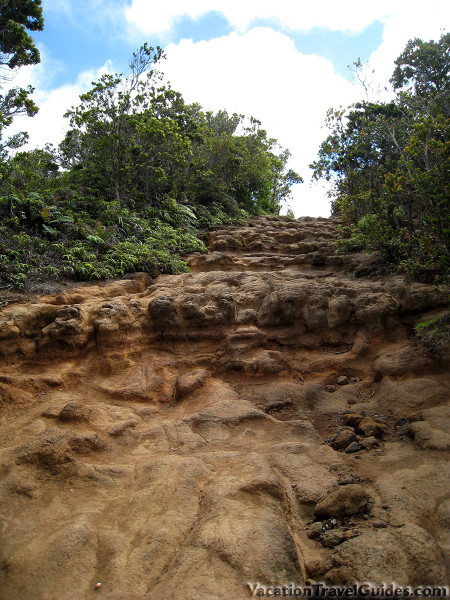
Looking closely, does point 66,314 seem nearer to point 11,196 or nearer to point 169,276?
point 169,276

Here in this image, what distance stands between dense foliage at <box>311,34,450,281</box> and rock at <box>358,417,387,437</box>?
2.88m

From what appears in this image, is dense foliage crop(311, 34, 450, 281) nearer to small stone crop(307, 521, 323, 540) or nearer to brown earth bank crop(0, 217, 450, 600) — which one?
brown earth bank crop(0, 217, 450, 600)

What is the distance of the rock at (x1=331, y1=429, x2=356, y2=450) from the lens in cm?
508

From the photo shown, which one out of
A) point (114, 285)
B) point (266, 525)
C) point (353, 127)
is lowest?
point (266, 525)

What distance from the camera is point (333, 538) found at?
3.45m

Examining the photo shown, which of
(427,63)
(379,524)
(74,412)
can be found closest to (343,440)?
(379,524)

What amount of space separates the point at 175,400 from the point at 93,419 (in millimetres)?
1472

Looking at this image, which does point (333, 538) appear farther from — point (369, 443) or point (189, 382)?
point (189, 382)

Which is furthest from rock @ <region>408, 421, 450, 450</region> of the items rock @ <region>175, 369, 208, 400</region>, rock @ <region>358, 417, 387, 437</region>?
rock @ <region>175, 369, 208, 400</region>

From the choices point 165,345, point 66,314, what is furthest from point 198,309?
point 66,314

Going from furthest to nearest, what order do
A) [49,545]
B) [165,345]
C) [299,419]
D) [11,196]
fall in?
[11,196], [165,345], [299,419], [49,545]

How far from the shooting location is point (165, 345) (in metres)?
7.48

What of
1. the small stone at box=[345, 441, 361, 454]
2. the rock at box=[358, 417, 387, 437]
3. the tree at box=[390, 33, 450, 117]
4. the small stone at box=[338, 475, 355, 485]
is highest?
the tree at box=[390, 33, 450, 117]

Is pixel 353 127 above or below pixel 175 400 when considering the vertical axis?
above
